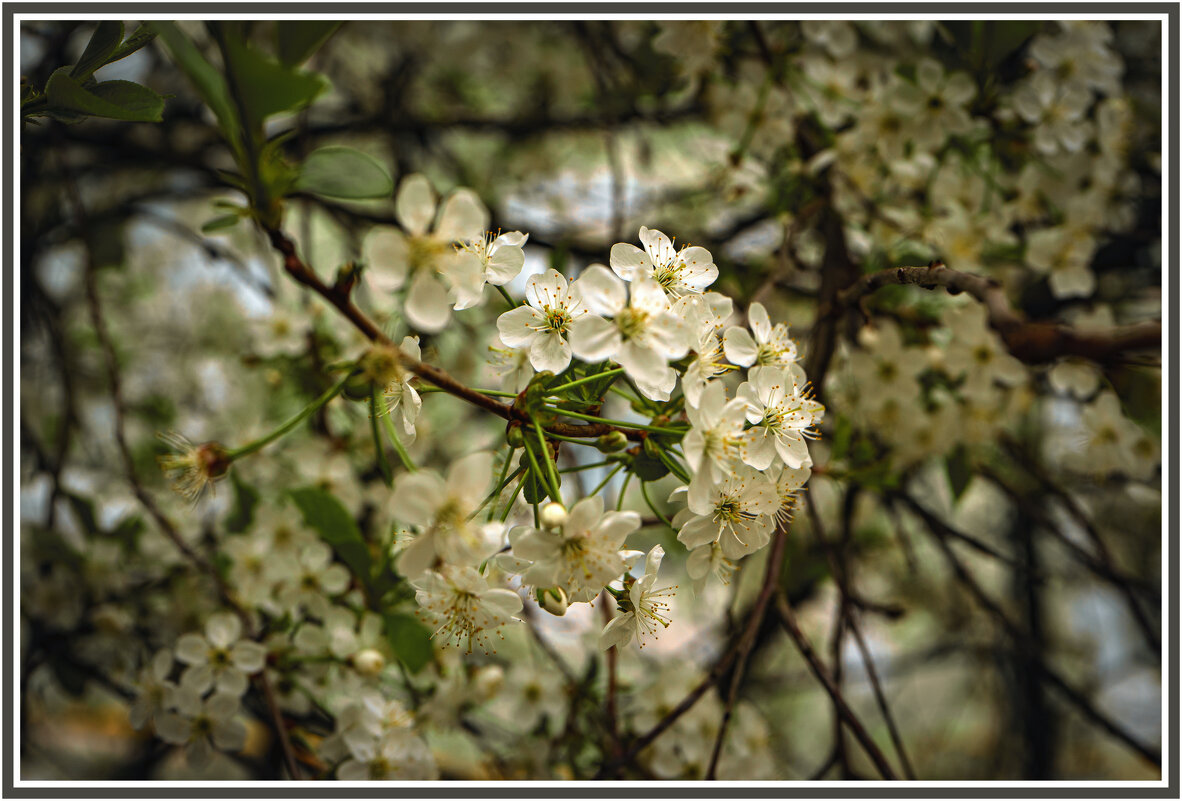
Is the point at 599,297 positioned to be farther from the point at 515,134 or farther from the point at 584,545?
the point at 515,134

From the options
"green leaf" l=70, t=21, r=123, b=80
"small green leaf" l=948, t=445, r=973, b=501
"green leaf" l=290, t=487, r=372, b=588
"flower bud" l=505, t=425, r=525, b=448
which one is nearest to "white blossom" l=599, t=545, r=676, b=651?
"flower bud" l=505, t=425, r=525, b=448

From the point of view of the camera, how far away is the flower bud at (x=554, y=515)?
2.12ft

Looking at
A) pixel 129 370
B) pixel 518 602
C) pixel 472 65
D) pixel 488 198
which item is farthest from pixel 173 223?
pixel 518 602

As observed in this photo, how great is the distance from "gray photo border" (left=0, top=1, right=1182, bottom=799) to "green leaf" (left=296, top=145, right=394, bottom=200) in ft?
1.28

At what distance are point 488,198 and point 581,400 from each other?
1.63 m

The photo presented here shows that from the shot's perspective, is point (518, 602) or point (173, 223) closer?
point (518, 602)

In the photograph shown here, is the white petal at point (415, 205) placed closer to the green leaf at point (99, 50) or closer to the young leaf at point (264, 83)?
the young leaf at point (264, 83)

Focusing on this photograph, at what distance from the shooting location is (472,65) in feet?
8.93

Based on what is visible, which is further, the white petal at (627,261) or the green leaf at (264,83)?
the white petal at (627,261)

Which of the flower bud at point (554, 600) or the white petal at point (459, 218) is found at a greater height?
the white petal at point (459, 218)

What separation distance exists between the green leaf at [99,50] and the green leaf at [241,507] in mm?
692

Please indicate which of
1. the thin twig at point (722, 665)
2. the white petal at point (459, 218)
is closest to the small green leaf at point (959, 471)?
the thin twig at point (722, 665)

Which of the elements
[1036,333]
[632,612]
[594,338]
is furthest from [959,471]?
[594,338]

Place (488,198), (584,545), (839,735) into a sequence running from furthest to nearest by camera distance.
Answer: (488,198)
(839,735)
(584,545)
